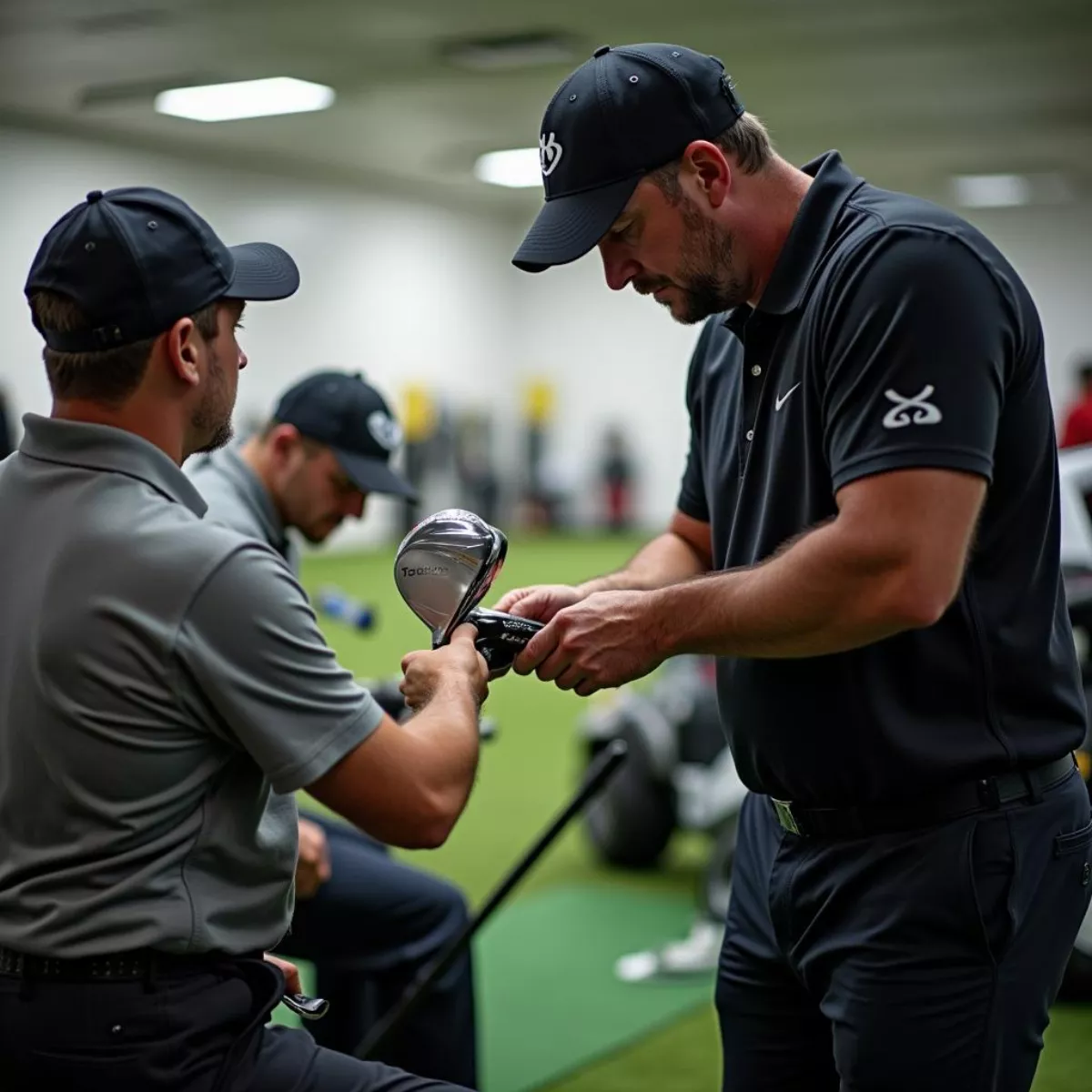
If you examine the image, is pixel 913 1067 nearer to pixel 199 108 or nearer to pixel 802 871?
pixel 802 871

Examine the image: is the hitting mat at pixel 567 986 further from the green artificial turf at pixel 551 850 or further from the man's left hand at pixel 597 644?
the man's left hand at pixel 597 644

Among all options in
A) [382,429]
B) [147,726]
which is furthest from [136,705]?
[382,429]

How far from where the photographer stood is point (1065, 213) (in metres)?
20.1

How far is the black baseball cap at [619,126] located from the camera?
6.67ft

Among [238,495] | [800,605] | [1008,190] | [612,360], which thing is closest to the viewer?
[800,605]

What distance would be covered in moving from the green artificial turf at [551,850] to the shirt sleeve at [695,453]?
2.00 metres

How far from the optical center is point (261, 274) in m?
2.12

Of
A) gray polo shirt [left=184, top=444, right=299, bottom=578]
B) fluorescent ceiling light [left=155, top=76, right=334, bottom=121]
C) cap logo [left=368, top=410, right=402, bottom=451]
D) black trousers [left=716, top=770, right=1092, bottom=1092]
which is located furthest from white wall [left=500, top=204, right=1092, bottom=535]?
black trousers [left=716, top=770, right=1092, bottom=1092]

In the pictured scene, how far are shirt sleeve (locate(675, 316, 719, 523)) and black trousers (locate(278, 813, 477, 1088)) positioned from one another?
1.28 metres

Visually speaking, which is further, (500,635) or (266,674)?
(500,635)

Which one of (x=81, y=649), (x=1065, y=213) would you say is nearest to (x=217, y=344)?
(x=81, y=649)

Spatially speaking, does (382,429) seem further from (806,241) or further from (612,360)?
(612,360)

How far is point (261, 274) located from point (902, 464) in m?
0.89

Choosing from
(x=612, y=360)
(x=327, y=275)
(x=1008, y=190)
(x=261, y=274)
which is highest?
(x=1008, y=190)
